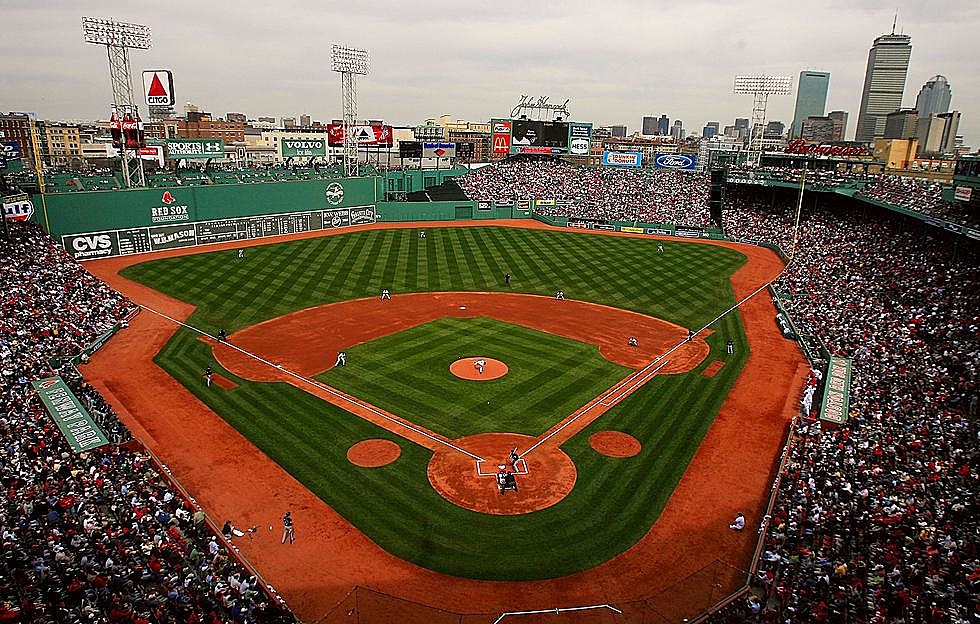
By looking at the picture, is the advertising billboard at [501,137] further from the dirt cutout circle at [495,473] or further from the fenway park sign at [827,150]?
the dirt cutout circle at [495,473]

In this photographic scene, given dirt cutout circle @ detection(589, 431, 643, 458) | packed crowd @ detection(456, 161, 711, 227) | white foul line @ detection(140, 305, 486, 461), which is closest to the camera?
dirt cutout circle @ detection(589, 431, 643, 458)

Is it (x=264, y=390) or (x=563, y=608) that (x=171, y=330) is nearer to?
(x=264, y=390)

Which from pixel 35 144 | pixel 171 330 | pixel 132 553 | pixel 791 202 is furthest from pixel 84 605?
pixel 791 202

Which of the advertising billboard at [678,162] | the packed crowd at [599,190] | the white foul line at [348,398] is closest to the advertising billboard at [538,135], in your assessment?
the packed crowd at [599,190]

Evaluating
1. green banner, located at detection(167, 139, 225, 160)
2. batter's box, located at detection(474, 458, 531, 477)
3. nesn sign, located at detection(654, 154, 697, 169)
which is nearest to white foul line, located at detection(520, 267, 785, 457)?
batter's box, located at detection(474, 458, 531, 477)

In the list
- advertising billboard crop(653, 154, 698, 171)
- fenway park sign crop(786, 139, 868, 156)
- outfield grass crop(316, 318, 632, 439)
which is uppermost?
fenway park sign crop(786, 139, 868, 156)

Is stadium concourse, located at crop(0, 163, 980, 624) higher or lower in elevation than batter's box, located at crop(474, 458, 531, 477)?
higher

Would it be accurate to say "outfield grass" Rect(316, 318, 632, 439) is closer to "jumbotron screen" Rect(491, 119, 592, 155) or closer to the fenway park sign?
the fenway park sign
